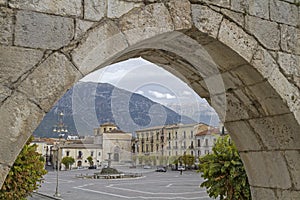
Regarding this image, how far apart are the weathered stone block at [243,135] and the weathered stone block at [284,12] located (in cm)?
115

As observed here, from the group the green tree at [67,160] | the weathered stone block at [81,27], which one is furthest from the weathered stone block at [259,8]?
the green tree at [67,160]

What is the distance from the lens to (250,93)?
156 inches

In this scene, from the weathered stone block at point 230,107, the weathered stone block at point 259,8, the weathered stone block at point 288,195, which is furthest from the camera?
the weathered stone block at point 230,107

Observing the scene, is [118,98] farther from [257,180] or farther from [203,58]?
[257,180]

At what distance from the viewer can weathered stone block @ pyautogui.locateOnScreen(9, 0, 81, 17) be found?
265 cm

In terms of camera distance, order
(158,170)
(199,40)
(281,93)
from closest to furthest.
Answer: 1. (199,40)
2. (281,93)
3. (158,170)

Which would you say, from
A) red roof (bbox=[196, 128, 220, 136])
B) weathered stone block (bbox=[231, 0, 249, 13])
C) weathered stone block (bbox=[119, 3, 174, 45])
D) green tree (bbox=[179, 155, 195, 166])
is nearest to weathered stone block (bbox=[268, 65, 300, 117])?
weathered stone block (bbox=[231, 0, 249, 13])

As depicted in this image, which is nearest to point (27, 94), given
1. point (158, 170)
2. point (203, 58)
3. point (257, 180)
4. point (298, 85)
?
point (203, 58)

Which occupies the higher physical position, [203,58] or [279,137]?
[203,58]

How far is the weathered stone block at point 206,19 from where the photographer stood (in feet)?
10.6

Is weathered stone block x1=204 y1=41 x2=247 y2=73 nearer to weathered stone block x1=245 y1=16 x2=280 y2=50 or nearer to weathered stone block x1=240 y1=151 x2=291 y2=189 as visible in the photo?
weathered stone block x1=245 y1=16 x2=280 y2=50

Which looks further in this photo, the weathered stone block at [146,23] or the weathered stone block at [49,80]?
the weathered stone block at [146,23]

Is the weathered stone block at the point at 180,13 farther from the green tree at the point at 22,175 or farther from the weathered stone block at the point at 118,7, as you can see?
the green tree at the point at 22,175

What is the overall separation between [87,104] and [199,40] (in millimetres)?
1329
